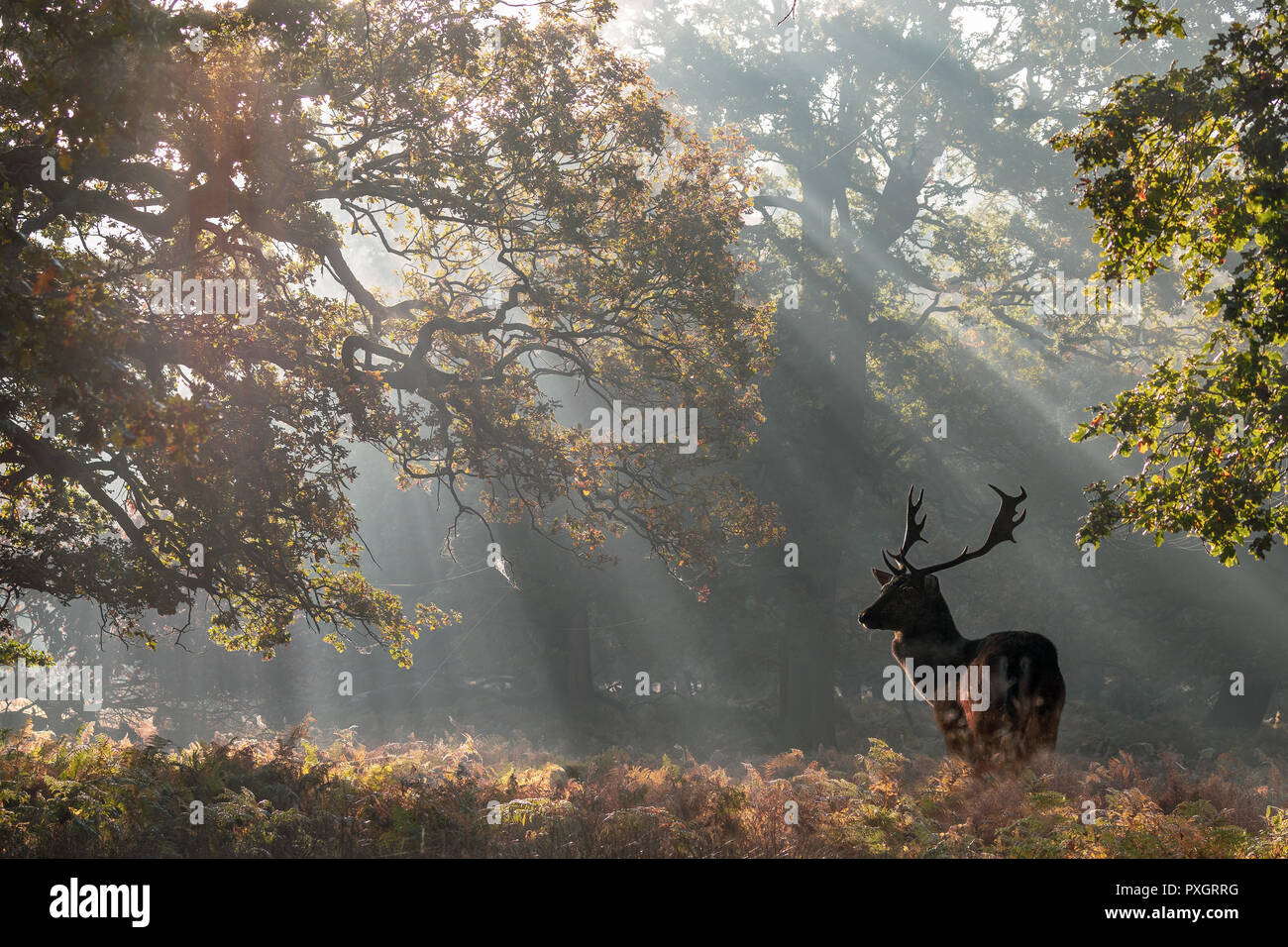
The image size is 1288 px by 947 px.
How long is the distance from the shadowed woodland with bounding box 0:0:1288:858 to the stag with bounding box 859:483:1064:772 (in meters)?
0.05

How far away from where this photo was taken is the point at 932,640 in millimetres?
9938

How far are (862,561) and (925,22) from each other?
1805cm

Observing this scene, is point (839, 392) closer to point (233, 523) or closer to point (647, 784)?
point (647, 784)

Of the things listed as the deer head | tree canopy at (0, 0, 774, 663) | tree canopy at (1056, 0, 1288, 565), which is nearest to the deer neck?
the deer head

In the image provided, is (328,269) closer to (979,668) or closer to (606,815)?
(606,815)

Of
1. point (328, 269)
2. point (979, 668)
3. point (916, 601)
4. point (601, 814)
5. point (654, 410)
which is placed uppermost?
Answer: point (328, 269)

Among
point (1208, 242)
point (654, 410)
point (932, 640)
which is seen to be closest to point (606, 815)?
point (932, 640)

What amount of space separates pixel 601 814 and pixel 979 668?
4.31 meters

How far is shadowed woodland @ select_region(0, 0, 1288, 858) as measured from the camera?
8.01m

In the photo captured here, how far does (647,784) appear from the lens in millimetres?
11930

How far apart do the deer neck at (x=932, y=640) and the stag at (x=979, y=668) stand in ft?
0.04

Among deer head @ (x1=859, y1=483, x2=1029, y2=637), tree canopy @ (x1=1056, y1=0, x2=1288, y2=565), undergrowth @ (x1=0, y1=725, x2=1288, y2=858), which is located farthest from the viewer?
deer head @ (x1=859, y1=483, x2=1029, y2=637)

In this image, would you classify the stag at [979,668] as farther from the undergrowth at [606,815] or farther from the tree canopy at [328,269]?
the tree canopy at [328,269]

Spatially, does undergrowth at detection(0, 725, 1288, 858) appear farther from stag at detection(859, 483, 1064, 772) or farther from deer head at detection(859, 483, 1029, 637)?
deer head at detection(859, 483, 1029, 637)
